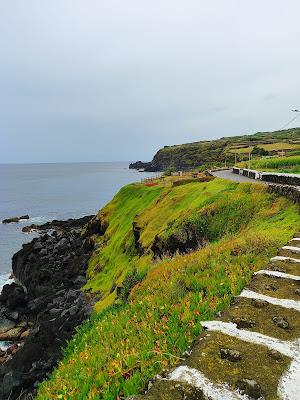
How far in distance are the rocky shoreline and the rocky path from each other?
7.17 meters

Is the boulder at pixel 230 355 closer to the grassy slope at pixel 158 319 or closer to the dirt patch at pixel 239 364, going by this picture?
the dirt patch at pixel 239 364

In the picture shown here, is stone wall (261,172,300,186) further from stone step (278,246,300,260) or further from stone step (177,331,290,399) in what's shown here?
stone step (177,331,290,399)

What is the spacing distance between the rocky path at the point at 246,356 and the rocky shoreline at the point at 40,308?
717cm

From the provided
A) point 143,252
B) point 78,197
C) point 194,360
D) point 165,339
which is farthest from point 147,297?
point 78,197

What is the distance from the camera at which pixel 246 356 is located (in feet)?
19.6

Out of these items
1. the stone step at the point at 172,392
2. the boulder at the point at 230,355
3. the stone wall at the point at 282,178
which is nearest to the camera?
the stone step at the point at 172,392

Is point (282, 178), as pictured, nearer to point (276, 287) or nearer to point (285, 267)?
point (285, 267)

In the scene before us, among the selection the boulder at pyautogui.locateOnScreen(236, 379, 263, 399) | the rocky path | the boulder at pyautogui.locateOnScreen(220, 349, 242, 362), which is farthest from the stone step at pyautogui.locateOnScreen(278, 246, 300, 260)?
the boulder at pyautogui.locateOnScreen(236, 379, 263, 399)

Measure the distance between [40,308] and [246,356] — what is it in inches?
1204

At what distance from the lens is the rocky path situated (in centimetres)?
516

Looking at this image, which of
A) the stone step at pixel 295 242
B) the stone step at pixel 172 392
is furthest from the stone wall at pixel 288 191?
the stone step at pixel 172 392

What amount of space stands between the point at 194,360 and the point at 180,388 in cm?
76

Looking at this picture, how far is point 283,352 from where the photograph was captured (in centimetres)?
613

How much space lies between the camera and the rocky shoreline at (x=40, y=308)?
18438 millimetres
